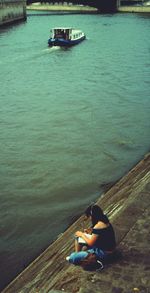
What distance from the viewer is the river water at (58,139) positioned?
438 inches

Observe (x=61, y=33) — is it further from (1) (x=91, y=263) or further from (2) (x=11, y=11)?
(1) (x=91, y=263)

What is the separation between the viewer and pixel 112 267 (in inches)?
288

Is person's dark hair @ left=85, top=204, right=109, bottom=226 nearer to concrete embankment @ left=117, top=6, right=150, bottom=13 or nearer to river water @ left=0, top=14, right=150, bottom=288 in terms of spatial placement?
river water @ left=0, top=14, right=150, bottom=288

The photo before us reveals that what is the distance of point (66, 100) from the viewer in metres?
24.2

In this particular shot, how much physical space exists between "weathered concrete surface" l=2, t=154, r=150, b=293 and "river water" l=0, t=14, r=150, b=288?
1.09m

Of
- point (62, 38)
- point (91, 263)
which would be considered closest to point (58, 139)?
point (91, 263)

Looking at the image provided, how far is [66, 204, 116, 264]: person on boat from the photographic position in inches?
281

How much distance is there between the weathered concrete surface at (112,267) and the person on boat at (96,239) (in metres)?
0.23

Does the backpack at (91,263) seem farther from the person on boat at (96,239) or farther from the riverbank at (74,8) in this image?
the riverbank at (74,8)

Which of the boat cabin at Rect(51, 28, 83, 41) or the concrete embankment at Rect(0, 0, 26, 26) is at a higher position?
the concrete embankment at Rect(0, 0, 26, 26)

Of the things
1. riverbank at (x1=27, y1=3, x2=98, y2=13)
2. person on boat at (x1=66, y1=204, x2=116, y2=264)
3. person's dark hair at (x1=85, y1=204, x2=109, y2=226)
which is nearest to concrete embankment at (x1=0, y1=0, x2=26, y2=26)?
riverbank at (x1=27, y1=3, x2=98, y2=13)

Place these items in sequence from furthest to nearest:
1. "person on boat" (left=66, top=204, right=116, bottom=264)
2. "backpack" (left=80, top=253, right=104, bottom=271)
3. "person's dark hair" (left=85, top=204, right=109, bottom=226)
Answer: "backpack" (left=80, top=253, right=104, bottom=271) < "person on boat" (left=66, top=204, right=116, bottom=264) < "person's dark hair" (left=85, top=204, right=109, bottom=226)

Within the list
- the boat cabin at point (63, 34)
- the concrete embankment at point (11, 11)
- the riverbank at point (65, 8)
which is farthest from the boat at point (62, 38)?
the riverbank at point (65, 8)

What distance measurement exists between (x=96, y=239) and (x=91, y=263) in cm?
44
